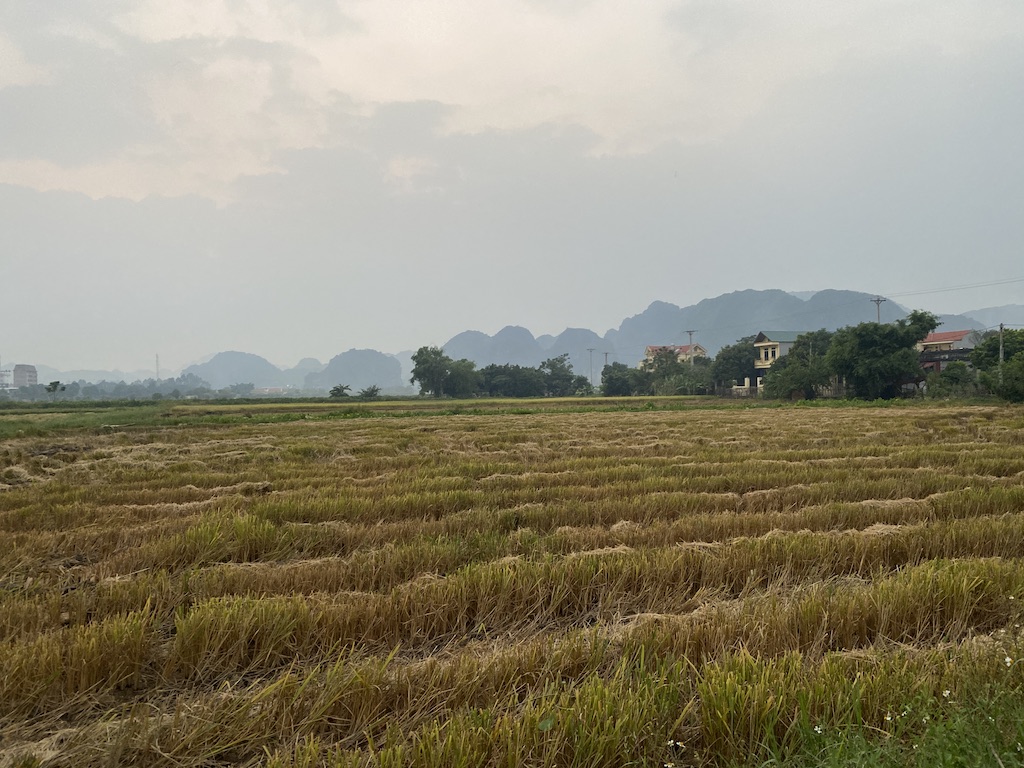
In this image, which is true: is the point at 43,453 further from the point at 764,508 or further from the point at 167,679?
the point at 764,508

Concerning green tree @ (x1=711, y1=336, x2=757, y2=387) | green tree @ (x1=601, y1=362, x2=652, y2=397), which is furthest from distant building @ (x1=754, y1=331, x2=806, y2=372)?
green tree @ (x1=601, y1=362, x2=652, y2=397)

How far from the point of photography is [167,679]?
279 cm

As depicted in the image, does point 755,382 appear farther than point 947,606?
Yes

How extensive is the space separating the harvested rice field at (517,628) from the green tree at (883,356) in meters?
43.6

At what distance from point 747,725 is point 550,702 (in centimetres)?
80

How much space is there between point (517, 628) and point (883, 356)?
5145cm

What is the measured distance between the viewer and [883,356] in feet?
147

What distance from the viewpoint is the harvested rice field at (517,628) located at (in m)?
2.09

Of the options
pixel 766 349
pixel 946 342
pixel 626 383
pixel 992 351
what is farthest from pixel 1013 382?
pixel 946 342

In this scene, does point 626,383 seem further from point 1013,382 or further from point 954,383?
point 1013,382

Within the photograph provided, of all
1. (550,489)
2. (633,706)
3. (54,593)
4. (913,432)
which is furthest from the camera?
(913,432)

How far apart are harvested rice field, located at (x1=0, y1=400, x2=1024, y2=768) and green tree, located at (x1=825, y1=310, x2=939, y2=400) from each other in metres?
43.6

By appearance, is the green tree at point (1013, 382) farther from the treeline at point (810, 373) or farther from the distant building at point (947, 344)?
the distant building at point (947, 344)

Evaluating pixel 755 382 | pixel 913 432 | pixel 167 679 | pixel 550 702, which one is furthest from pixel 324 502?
pixel 755 382
